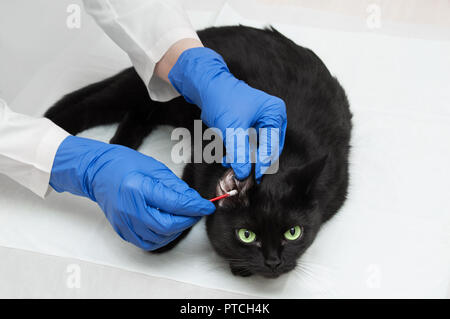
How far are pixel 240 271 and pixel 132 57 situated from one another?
719 millimetres

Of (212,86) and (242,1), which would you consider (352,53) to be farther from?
(212,86)

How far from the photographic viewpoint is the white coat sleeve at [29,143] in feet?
4.27

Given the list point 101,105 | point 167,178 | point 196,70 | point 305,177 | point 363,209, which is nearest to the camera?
point 305,177

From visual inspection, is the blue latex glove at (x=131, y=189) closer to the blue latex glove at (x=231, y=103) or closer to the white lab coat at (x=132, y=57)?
the white lab coat at (x=132, y=57)

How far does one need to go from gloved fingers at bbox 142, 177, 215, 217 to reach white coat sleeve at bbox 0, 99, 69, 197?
1.04 ft

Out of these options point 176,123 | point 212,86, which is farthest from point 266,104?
point 176,123

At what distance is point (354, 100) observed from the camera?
A: 1733 millimetres

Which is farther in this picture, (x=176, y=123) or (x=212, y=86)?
(x=176, y=123)

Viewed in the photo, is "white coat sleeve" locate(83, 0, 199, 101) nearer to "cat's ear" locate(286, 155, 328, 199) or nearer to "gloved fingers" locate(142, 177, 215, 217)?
"gloved fingers" locate(142, 177, 215, 217)

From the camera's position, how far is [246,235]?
1.16m

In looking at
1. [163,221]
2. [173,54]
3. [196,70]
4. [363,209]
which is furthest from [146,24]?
[363,209]

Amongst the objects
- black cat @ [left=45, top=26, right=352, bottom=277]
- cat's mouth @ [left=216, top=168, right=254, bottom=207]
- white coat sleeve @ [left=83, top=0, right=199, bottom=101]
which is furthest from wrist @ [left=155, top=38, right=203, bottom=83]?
cat's mouth @ [left=216, top=168, right=254, bottom=207]

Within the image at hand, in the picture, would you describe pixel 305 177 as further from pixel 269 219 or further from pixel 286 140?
pixel 286 140
